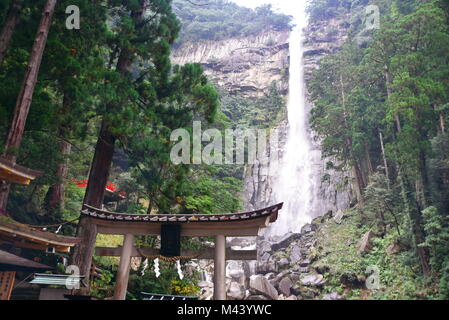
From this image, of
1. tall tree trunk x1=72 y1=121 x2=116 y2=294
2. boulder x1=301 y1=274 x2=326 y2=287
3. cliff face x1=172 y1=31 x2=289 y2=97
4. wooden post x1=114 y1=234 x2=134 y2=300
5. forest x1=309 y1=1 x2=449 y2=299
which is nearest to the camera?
wooden post x1=114 y1=234 x2=134 y2=300

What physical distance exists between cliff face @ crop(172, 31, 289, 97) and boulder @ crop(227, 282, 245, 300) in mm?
24668

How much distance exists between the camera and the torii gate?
21.0ft

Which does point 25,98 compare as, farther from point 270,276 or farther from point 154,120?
point 270,276

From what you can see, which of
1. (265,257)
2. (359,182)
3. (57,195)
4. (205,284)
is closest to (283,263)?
(265,257)

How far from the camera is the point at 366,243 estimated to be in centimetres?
1638

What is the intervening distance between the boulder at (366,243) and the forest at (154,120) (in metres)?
0.48

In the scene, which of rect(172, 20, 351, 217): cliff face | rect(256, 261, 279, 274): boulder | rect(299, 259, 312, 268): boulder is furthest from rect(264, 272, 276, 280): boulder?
rect(172, 20, 351, 217): cliff face

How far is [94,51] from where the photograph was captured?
8578 millimetres

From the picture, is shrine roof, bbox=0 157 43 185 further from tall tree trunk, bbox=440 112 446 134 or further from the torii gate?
tall tree trunk, bbox=440 112 446 134

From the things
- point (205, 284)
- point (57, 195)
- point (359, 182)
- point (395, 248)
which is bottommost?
point (205, 284)

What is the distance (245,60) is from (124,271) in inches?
1444

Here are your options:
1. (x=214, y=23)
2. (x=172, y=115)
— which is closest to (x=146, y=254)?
(x=172, y=115)

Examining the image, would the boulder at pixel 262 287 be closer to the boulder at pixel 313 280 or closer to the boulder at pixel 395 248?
the boulder at pixel 313 280
